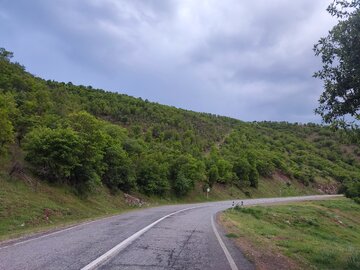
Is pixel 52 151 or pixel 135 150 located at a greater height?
pixel 135 150

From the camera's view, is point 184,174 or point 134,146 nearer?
point 134,146

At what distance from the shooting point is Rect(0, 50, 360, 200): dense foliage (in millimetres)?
31453

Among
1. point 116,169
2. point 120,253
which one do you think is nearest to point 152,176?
point 116,169

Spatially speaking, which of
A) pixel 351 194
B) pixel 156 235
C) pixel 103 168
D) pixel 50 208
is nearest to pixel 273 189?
pixel 351 194

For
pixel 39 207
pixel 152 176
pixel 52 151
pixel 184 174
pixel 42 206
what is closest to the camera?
pixel 39 207

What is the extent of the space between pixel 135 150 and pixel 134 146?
0.53m

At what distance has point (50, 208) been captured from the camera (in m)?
25.9

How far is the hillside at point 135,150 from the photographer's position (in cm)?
3122

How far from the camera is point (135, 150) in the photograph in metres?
51.8

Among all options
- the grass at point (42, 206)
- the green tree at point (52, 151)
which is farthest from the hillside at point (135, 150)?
the grass at point (42, 206)

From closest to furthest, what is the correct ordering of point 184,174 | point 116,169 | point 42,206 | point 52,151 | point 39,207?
point 39,207 < point 42,206 < point 52,151 < point 116,169 < point 184,174

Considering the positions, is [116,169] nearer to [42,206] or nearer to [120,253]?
[42,206]

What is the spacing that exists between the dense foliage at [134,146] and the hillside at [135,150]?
0.10 metres

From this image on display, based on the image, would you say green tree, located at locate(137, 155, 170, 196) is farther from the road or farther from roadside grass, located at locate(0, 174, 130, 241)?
the road
